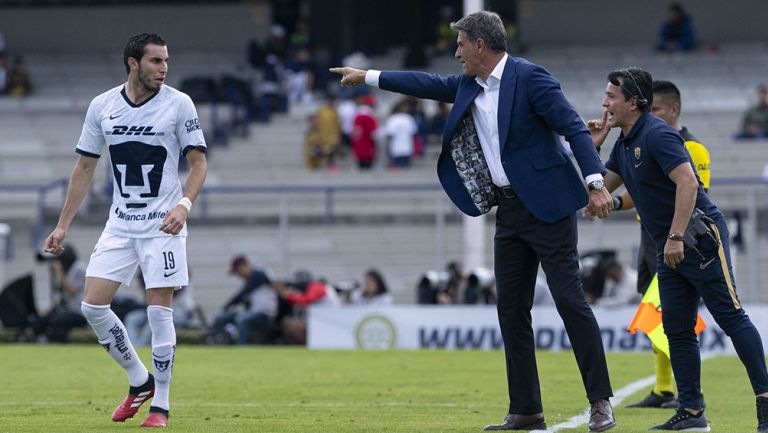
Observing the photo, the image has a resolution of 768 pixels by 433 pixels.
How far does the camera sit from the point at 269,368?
47.0ft

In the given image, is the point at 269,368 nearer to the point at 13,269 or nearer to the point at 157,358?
the point at 157,358

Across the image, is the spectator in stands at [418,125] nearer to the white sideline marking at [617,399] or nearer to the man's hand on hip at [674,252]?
the white sideline marking at [617,399]

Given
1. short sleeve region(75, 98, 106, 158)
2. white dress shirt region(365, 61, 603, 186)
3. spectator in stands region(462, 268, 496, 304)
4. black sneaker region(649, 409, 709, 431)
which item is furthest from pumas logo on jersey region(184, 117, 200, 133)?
spectator in stands region(462, 268, 496, 304)

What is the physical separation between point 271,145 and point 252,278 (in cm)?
895

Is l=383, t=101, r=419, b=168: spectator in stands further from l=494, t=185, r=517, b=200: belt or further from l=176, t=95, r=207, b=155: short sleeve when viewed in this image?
l=494, t=185, r=517, b=200: belt

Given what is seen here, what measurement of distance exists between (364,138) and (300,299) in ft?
23.3

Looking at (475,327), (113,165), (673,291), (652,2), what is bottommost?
(475,327)

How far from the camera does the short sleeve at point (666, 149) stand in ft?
25.3

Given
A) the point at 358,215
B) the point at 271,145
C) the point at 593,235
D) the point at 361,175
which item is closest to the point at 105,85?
the point at 271,145

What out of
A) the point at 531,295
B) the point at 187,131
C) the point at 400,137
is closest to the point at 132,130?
the point at 187,131

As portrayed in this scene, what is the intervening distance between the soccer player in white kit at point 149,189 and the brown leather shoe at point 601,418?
250 cm

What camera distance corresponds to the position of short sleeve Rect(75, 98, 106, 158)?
28.0 ft

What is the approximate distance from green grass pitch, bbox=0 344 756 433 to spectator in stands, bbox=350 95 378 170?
918cm

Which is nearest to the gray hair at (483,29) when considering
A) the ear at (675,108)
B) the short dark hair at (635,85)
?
the short dark hair at (635,85)
